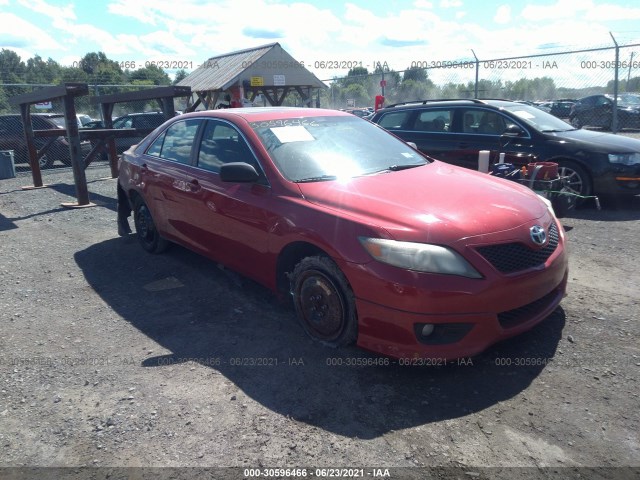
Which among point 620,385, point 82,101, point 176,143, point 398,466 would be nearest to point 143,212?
point 176,143

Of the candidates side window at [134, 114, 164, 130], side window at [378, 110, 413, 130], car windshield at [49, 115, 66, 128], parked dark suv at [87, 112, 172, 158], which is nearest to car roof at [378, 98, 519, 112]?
side window at [378, 110, 413, 130]

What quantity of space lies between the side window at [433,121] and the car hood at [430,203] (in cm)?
449

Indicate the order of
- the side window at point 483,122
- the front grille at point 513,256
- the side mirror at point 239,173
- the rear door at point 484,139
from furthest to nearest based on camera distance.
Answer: the side window at point 483,122
the rear door at point 484,139
the side mirror at point 239,173
the front grille at point 513,256

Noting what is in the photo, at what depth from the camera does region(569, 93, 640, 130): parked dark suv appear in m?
18.6

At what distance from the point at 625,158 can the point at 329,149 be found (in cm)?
510

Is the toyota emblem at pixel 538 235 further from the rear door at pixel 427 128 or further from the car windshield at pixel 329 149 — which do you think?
the rear door at pixel 427 128

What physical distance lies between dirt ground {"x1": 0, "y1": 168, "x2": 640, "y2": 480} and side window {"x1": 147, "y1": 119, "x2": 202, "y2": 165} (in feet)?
4.23

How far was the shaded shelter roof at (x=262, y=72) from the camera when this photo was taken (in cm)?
1712

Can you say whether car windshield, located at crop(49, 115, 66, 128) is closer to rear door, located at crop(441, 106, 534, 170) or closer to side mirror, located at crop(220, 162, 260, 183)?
rear door, located at crop(441, 106, 534, 170)

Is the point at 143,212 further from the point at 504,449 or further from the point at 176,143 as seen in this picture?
the point at 504,449

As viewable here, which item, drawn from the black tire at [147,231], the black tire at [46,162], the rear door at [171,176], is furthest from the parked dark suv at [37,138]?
the rear door at [171,176]

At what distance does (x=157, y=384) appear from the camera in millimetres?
3264

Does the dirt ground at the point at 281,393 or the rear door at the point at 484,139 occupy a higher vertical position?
the rear door at the point at 484,139

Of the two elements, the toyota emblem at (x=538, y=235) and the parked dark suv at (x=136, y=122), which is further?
the parked dark suv at (x=136, y=122)
